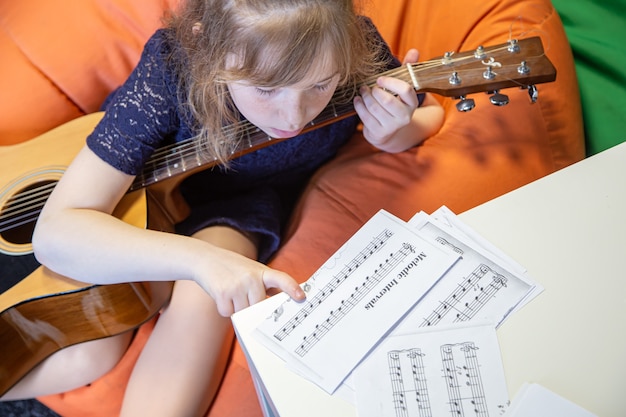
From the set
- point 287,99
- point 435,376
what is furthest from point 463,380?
point 287,99

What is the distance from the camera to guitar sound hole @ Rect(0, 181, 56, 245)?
1.09 m

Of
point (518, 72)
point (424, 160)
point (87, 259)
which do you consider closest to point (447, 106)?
point (424, 160)

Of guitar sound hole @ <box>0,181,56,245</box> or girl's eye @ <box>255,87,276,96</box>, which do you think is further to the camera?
guitar sound hole @ <box>0,181,56,245</box>

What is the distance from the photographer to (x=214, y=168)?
1.21m

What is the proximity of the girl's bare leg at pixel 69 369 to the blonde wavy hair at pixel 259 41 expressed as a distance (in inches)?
19.2

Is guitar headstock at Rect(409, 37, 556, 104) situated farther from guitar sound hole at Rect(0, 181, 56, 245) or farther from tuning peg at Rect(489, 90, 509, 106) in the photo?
guitar sound hole at Rect(0, 181, 56, 245)

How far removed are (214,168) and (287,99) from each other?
396 mm

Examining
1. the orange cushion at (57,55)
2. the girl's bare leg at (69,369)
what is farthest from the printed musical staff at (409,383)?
the orange cushion at (57,55)

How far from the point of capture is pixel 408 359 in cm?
75

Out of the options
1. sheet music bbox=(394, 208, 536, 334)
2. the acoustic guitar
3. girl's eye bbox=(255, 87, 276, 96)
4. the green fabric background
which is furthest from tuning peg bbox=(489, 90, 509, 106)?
the green fabric background

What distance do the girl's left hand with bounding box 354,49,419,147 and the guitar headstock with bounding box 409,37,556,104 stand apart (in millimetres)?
35

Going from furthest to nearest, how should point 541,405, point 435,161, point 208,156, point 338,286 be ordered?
point 435,161, point 208,156, point 338,286, point 541,405

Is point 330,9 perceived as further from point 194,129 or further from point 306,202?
point 306,202

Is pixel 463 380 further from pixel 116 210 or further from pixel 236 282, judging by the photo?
pixel 116 210
